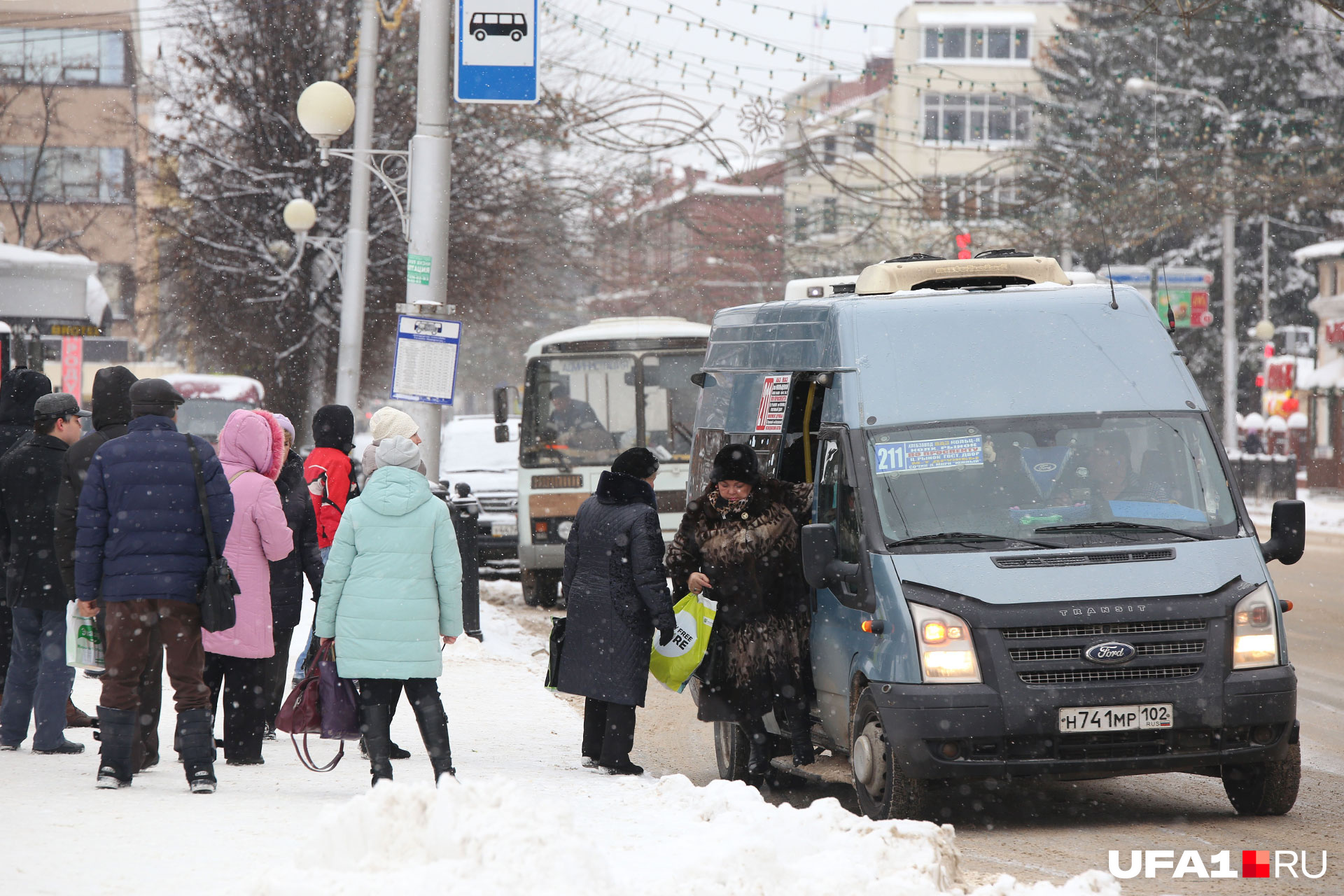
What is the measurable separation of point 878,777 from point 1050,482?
1511 millimetres

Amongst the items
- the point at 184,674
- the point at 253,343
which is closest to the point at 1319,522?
the point at 253,343

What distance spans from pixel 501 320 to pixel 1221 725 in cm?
3219

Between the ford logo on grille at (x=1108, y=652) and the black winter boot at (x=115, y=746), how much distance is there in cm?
398

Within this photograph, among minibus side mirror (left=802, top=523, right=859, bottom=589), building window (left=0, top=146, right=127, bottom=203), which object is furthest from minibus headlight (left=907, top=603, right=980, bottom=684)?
building window (left=0, top=146, right=127, bottom=203)

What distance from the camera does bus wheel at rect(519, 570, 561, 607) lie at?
18.4 meters

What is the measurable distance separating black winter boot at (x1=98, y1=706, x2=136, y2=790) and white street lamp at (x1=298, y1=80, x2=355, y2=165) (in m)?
9.75

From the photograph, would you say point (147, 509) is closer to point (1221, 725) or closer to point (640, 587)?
point (640, 587)

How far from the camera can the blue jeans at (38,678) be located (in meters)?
8.08

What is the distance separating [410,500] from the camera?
7254mm

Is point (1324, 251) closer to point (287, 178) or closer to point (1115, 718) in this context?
point (287, 178)

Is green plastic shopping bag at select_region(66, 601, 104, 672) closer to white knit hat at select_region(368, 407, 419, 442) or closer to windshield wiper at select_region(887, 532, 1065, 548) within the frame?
white knit hat at select_region(368, 407, 419, 442)

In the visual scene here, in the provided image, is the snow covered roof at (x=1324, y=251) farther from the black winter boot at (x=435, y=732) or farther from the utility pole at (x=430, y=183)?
the black winter boot at (x=435, y=732)

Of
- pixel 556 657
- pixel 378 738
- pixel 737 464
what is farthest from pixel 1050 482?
pixel 378 738

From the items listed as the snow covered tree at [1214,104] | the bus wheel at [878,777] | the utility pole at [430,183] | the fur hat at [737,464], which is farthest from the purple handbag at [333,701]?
the snow covered tree at [1214,104]
